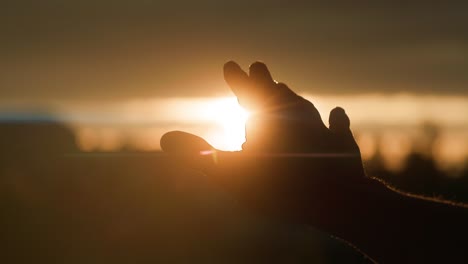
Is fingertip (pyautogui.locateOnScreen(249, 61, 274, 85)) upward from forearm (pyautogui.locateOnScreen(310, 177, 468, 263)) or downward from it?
upward

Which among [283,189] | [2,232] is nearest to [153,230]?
[2,232]

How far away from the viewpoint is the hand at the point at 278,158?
4.53m

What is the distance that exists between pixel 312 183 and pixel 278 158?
177 mm

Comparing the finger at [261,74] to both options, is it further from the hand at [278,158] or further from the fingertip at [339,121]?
the fingertip at [339,121]

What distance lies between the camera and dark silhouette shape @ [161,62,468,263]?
4.37 meters

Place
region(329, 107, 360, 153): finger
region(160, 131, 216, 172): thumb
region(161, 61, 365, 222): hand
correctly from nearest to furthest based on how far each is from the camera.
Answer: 1. region(160, 131, 216, 172): thumb
2. region(161, 61, 365, 222): hand
3. region(329, 107, 360, 153): finger

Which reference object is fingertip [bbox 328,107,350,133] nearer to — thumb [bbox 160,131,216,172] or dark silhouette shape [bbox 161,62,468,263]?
dark silhouette shape [bbox 161,62,468,263]

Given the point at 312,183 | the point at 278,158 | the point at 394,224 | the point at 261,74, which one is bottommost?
the point at 394,224

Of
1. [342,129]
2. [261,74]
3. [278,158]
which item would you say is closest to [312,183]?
[278,158]

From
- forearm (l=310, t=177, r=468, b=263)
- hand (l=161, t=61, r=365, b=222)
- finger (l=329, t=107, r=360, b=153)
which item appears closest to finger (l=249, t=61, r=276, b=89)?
hand (l=161, t=61, r=365, b=222)

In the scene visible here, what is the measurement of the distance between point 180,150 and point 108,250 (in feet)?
218

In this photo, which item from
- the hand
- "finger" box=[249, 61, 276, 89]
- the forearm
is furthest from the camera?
"finger" box=[249, 61, 276, 89]

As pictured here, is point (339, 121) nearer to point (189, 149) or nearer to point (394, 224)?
point (394, 224)

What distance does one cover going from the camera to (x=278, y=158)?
4.61 meters
